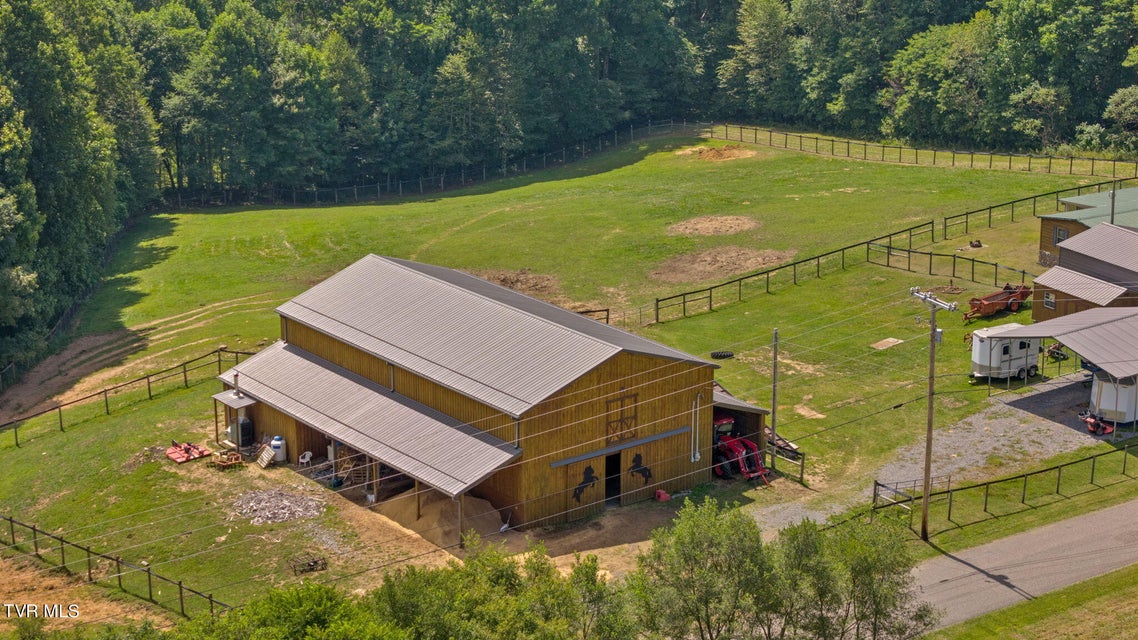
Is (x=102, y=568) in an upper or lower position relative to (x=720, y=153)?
lower

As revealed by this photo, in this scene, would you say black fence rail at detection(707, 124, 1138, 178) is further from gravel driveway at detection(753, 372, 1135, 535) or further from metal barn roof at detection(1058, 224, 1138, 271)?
gravel driveway at detection(753, 372, 1135, 535)

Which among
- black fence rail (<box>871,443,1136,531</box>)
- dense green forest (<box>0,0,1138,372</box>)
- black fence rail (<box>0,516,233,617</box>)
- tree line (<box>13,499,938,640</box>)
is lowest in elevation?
black fence rail (<box>0,516,233,617</box>)

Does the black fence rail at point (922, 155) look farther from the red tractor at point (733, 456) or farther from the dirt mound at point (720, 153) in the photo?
the red tractor at point (733, 456)

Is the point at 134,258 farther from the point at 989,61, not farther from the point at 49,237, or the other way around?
the point at 989,61

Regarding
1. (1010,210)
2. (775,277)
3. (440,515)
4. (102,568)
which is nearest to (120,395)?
(102,568)

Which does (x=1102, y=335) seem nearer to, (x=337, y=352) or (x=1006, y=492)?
(x=1006, y=492)

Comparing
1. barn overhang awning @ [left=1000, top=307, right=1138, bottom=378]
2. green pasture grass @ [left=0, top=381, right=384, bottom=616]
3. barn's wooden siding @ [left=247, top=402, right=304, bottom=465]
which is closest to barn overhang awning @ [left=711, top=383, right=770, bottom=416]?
barn overhang awning @ [left=1000, top=307, right=1138, bottom=378]

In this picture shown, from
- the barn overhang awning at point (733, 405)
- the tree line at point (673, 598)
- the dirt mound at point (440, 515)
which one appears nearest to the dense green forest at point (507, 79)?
the dirt mound at point (440, 515)
